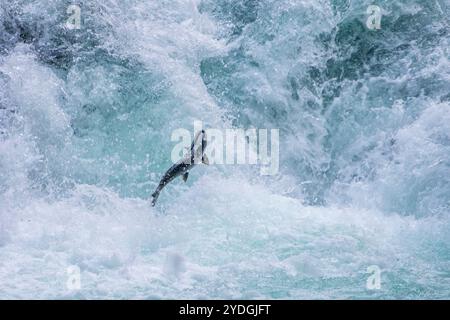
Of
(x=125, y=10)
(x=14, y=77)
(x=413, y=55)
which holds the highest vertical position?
(x=125, y=10)

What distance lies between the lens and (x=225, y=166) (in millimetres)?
8141

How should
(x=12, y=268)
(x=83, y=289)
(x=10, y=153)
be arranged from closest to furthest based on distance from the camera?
(x=83, y=289) → (x=12, y=268) → (x=10, y=153)

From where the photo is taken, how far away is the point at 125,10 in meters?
9.21

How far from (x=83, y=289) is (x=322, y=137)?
4633 mm

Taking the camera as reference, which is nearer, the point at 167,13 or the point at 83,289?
the point at 83,289

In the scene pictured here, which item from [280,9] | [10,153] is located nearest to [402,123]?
[280,9]

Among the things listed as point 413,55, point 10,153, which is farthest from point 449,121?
point 10,153

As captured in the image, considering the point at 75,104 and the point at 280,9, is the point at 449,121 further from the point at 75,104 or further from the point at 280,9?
the point at 75,104

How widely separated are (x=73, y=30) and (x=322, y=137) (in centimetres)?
373

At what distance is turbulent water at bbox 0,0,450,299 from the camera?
19.3ft

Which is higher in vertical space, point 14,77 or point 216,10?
point 216,10

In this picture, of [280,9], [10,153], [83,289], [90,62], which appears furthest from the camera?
[280,9]

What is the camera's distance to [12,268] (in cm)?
577

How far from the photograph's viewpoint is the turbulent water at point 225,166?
19.3ft
